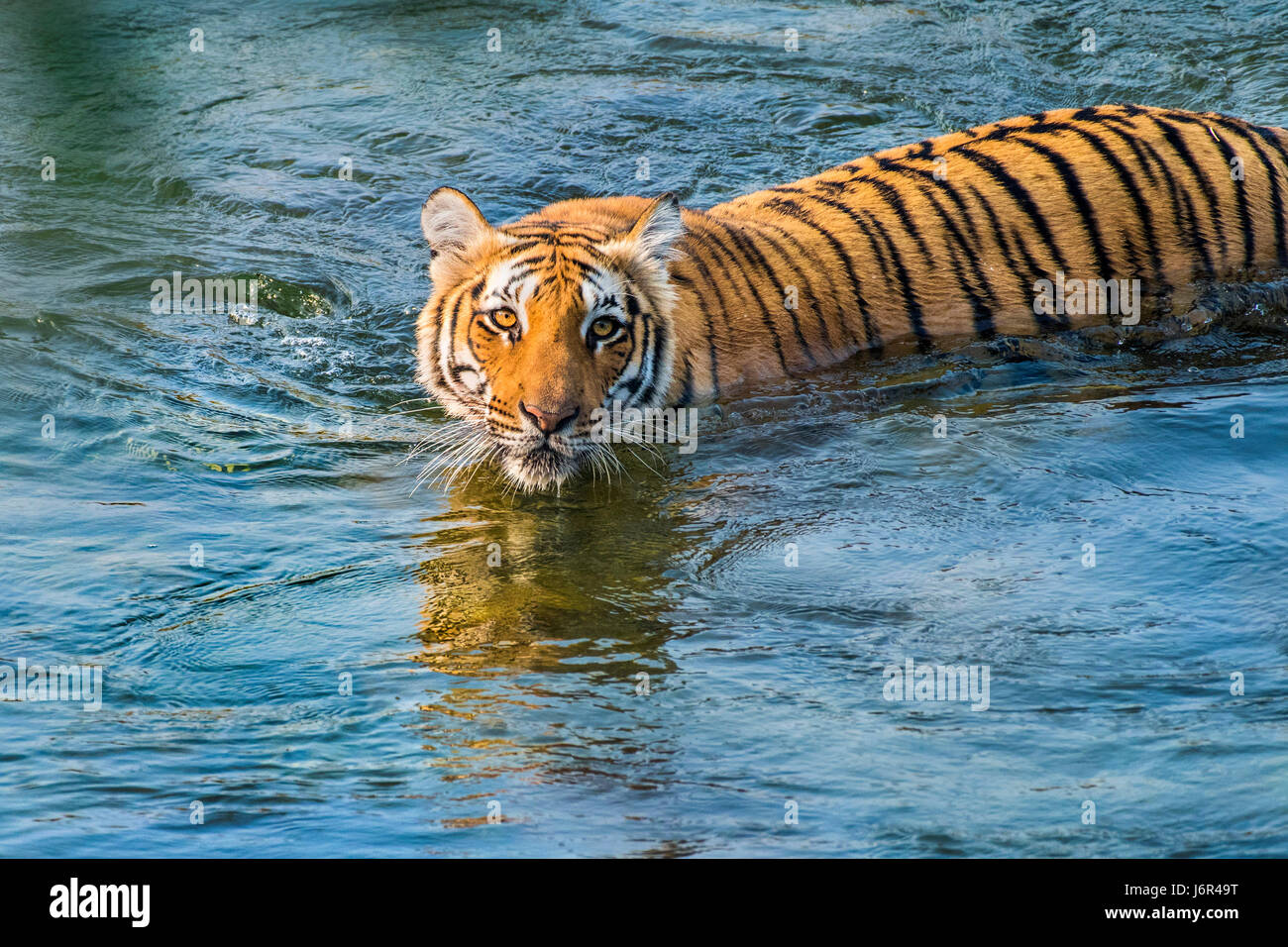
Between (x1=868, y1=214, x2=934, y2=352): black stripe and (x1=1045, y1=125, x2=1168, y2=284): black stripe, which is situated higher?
(x1=1045, y1=125, x2=1168, y2=284): black stripe

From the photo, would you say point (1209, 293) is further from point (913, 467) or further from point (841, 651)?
point (841, 651)

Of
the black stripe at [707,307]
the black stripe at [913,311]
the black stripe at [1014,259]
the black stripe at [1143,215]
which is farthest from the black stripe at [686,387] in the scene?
the black stripe at [1143,215]

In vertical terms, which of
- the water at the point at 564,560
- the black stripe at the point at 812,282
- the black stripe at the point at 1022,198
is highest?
the black stripe at the point at 1022,198

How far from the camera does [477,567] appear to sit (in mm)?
4441

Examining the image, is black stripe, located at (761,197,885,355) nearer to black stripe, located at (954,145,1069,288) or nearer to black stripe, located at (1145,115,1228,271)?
black stripe, located at (954,145,1069,288)

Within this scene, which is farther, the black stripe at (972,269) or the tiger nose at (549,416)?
the black stripe at (972,269)

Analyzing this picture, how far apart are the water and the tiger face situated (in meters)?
0.28

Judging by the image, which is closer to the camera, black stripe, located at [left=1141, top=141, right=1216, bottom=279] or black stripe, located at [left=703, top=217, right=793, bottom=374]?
black stripe, located at [left=703, top=217, right=793, bottom=374]

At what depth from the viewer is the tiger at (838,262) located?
4.92m

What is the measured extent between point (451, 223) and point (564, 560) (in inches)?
52.2

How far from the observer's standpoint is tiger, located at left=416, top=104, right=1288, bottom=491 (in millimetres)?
4918

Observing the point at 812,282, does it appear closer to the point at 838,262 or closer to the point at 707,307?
the point at 838,262

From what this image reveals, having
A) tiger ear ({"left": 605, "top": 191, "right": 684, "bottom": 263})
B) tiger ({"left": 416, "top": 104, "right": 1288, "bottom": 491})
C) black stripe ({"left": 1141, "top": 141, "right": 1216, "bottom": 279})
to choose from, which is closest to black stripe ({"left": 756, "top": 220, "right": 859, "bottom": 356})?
tiger ({"left": 416, "top": 104, "right": 1288, "bottom": 491})

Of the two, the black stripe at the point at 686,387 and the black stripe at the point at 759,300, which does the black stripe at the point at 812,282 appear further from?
the black stripe at the point at 686,387
